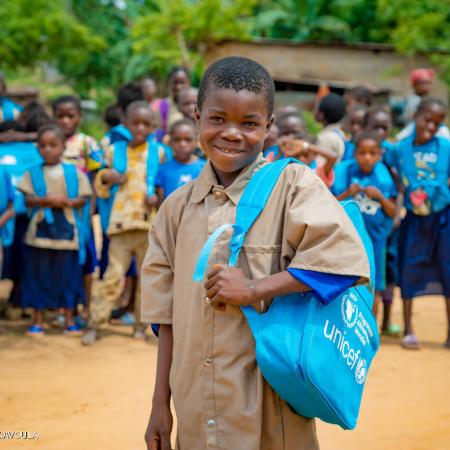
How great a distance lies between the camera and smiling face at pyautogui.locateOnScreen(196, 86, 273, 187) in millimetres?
2100

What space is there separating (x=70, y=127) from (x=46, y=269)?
51.3 inches

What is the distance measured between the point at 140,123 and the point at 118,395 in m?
2.20

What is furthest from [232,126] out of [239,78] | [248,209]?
[248,209]

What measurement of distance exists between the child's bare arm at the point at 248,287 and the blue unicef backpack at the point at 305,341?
45 millimetres

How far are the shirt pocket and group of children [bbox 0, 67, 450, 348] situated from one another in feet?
11.2

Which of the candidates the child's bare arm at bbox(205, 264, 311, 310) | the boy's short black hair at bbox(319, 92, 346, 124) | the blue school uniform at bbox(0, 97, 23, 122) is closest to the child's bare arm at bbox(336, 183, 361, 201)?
the boy's short black hair at bbox(319, 92, 346, 124)

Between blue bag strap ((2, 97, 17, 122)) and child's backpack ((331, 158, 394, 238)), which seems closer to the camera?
child's backpack ((331, 158, 394, 238))

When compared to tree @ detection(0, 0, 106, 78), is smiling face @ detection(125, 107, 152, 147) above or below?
below

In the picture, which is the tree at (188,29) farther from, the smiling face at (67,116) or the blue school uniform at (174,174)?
the blue school uniform at (174,174)

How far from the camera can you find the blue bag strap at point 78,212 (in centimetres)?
572

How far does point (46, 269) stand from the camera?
5832 mm

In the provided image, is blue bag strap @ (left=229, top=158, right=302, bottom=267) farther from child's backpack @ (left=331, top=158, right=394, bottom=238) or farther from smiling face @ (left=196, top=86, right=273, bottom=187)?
child's backpack @ (left=331, top=158, right=394, bottom=238)

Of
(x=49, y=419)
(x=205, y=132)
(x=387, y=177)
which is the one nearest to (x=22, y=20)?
(x=387, y=177)

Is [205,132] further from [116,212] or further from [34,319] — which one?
[34,319]
